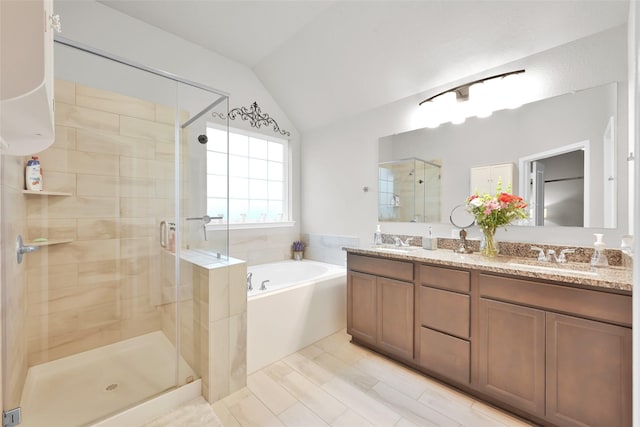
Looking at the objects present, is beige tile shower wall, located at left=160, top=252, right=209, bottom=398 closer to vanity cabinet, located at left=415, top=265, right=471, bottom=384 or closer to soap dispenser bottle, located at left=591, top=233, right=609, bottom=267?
vanity cabinet, located at left=415, top=265, right=471, bottom=384

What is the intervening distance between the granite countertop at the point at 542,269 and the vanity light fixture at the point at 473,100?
116 centimetres

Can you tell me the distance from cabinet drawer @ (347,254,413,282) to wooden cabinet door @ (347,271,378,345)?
60mm

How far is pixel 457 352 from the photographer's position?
1723 millimetres

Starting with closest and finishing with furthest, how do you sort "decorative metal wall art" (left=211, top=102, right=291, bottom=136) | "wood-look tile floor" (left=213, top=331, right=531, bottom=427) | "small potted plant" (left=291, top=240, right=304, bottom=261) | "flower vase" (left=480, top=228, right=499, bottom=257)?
1. "wood-look tile floor" (left=213, top=331, right=531, bottom=427)
2. "flower vase" (left=480, top=228, right=499, bottom=257)
3. "decorative metal wall art" (left=211, top=102, right=291, bottom=136)
4. "small potted plant" (left=291, top=240, right=304, bottom=261)

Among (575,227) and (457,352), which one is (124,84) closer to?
A: (457,352)

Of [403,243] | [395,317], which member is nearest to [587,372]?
[395,317]

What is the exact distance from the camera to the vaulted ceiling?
1.77m

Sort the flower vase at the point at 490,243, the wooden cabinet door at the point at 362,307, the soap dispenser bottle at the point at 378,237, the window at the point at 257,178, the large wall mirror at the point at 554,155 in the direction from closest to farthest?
the large wall mirror at the point at 554,155 < the flower vase at the point at 490,243 < the wooden cabinet door at the point at 362,307 < the soap dispenser bottle at the point at 378,237 < the window at the point at 257,178

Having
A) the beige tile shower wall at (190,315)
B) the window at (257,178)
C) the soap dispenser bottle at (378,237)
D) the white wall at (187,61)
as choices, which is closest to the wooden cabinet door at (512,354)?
the soap dispenser bottle at (378,237)

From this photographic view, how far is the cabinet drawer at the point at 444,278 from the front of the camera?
170 centimetres

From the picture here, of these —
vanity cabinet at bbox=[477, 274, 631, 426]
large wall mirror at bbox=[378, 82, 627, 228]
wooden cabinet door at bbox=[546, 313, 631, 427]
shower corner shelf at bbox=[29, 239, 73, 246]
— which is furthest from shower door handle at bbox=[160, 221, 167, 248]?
wooden cabinet door at bbox=[546, 313, 631, 427]

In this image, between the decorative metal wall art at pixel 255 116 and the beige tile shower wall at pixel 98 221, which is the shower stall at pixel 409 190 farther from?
the beige tile shower wall at pixel 98 221

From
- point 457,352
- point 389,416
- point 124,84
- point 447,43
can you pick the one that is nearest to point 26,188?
point 124,84

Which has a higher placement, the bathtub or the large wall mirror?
the large wall mirror
